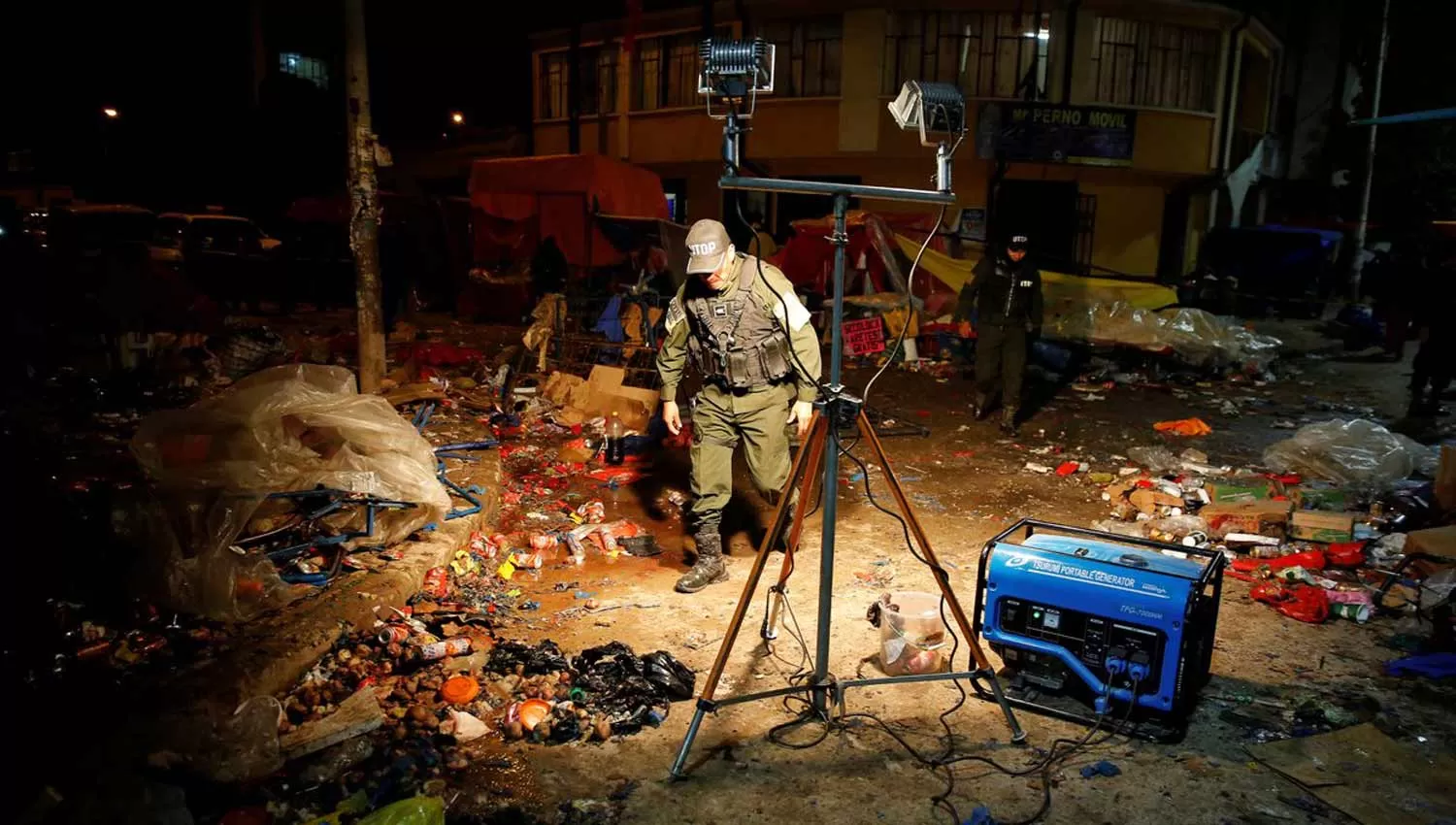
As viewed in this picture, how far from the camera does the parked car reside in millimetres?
15047

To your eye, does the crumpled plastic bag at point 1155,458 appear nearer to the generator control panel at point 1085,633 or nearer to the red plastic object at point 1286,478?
the red plastic object at point 1286,478

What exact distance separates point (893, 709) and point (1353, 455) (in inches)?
200

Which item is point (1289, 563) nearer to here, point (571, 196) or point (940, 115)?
point (940, 115)

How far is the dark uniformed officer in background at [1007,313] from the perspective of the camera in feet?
27.7

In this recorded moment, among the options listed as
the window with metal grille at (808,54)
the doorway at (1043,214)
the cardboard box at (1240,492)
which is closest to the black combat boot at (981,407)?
the cardboard box at (1240,492)

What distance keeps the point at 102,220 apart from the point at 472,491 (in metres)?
12.9

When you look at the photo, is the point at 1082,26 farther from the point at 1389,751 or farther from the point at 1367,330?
the point at 1389,751

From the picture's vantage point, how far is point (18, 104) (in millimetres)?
30203

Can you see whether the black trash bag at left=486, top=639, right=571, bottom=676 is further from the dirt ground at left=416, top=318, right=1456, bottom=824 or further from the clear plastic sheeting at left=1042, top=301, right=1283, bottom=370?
the clear plastic sheeting at left=1042, top=301, right=1283, bottom=370

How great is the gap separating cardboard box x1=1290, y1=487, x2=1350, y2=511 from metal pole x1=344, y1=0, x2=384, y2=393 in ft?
24.0

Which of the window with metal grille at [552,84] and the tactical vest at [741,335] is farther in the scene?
the window with metal grille at [552,84]

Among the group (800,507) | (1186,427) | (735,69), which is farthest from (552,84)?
(800,507)

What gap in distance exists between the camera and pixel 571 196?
1288 cm

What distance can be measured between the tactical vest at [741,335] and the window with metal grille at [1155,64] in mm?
16505
